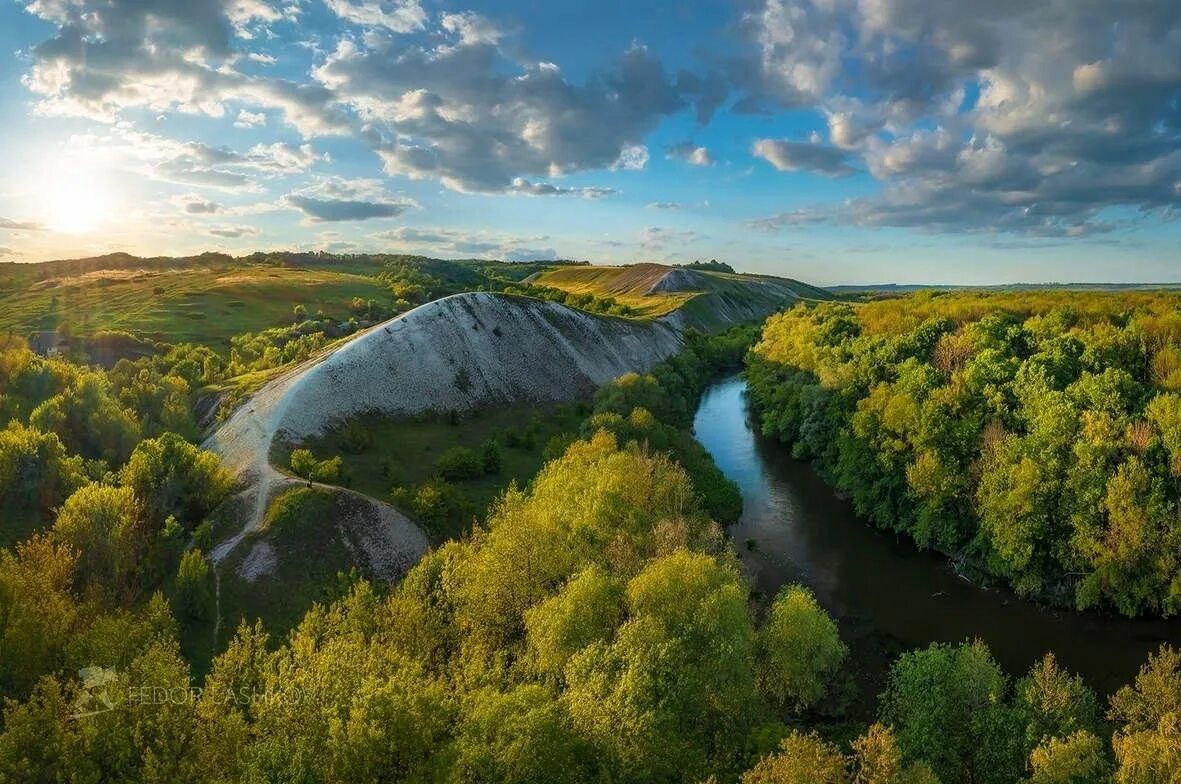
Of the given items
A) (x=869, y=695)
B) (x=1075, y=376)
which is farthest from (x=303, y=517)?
(x=1075, y=376)

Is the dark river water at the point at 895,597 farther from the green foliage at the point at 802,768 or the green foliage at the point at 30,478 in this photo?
the green foliage at the point at 30,478

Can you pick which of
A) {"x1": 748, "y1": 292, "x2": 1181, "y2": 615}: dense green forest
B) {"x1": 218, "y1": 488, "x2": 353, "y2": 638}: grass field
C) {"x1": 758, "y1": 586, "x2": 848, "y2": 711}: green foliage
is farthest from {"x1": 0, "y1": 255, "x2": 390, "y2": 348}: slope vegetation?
{"x1": 758, "y1": 586, "x2": 848, "y2": 711}: green foliage

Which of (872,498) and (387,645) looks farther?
(872,498)

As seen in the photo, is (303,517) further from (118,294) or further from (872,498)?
(118,294)

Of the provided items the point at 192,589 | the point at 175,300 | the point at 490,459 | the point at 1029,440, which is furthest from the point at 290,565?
the point at 175,300

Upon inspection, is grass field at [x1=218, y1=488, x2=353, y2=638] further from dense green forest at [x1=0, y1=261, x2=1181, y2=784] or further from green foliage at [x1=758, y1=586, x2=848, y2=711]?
green foliage at [x1=758, y1=586, x2=848, y2=711]

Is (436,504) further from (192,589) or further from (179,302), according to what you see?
(179,302)
